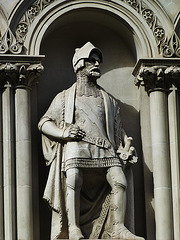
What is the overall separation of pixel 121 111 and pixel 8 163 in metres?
2.11

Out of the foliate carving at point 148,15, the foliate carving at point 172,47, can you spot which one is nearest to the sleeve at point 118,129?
the foliate carving at point 172,47

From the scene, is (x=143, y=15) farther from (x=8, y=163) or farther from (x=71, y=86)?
(x=8, y=163)

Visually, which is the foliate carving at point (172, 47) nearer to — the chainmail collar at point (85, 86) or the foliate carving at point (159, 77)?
the foliate carving at point (159, 77)

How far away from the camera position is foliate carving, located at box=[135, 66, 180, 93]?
22.2 m

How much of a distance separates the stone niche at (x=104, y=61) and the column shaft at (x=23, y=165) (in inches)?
18.8

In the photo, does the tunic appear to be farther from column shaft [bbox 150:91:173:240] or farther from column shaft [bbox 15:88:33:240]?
column shaft [bbox 150:91:173:240]

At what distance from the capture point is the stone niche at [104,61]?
73.6 feet

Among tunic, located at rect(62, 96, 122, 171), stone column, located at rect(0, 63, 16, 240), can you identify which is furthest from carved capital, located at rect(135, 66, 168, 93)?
stone column, located at rect(0, 63, 16, 240)

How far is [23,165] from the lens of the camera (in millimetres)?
21750

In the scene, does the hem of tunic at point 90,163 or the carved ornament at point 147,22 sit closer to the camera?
the hem of tunic at point 90,163

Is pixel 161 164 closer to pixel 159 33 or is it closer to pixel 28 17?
pixel 159 33

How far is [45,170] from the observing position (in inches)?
877

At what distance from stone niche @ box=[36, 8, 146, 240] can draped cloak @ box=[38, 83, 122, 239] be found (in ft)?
1.67

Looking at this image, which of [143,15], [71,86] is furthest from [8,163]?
[143,15]
